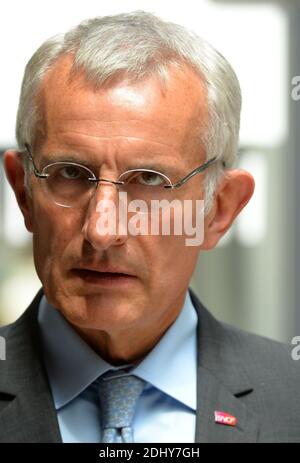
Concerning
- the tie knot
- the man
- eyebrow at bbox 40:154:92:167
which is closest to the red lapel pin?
the man

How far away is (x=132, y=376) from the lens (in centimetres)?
171

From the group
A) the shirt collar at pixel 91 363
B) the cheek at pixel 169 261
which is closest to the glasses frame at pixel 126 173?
the cheek at pixel 169 261

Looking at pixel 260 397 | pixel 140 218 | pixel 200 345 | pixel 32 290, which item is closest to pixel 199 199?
pixel 140 218

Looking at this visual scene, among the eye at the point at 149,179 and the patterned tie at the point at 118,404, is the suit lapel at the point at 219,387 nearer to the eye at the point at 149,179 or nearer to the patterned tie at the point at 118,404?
the patterned tie at the point at 118,404

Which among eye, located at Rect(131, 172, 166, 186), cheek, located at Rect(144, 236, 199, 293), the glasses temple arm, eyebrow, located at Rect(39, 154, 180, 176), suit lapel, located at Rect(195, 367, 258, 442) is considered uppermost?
eyebrow, located at Rect(39, 154, 180, 176)

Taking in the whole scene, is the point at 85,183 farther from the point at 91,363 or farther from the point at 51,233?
the point at 91,363

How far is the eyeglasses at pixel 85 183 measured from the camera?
5.24ft

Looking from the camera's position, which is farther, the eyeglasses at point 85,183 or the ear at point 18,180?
the ear at point 18,180

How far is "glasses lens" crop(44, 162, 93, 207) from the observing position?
5.29ft

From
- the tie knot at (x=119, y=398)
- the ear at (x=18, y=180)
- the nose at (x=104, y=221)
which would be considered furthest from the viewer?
the ear at (x=18, y=180)

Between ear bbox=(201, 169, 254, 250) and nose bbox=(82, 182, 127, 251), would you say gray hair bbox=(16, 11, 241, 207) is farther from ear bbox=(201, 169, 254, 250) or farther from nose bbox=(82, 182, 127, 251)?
nose bbox=(82, 182, 127, 251)

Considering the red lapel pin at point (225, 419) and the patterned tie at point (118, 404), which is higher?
the patterned tie at point (118, 404)

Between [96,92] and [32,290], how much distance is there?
184cm

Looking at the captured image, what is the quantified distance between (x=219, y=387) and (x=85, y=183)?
532 mm
